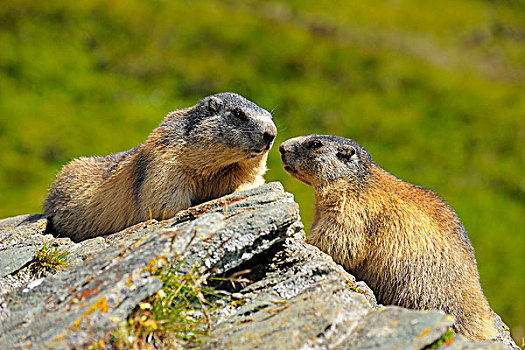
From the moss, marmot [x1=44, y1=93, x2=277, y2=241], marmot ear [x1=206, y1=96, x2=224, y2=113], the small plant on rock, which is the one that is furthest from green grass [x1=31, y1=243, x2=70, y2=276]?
the moss

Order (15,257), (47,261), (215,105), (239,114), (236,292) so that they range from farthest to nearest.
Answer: (215,105) < (239,114) < (15,257) < (47,261) < (236,292)

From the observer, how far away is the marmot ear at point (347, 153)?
34.7 ft

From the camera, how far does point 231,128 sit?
9047 millimetres

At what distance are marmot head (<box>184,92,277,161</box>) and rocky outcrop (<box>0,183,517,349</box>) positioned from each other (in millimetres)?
1087

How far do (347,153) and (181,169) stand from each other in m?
3.32

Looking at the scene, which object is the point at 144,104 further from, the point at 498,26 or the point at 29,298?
the point at 498,26

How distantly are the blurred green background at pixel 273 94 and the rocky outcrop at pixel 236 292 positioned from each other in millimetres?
15761

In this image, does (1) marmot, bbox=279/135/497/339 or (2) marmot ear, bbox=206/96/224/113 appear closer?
(1) marmot, bbox=279/135/497/339

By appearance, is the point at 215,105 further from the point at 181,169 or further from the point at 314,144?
the point at 314,144

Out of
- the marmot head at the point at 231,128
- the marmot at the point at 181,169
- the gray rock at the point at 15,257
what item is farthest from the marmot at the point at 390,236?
the gray rock at the point at 15,257

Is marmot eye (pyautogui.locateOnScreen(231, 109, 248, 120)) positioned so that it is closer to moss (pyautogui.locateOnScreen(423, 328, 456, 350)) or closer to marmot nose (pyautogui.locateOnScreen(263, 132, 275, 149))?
marmot nose (pyautogui.locateOnScreen(263, 132, 275, 149))

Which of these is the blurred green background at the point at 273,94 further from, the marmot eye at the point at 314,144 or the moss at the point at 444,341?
the moss at the point at 444,341

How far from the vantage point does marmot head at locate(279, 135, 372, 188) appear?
10.4m

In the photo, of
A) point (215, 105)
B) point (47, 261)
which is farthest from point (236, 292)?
point (215, 105)
